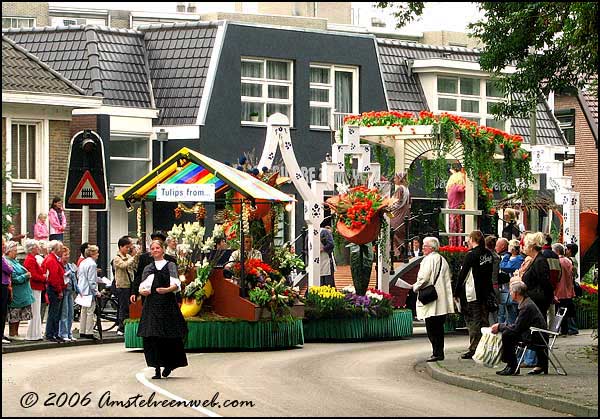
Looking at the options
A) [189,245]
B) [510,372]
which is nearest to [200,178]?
[189,245]

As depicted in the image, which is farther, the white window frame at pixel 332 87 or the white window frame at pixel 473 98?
the white window frame at pixel 473 98

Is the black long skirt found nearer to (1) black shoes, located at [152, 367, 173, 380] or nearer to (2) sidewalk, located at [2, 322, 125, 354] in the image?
(1) black shoes, located at [152, 367, 173, 380]

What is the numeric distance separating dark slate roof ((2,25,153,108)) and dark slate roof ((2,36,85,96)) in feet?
8.92

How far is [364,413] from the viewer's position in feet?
50.2

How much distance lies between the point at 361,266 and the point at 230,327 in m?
4.99

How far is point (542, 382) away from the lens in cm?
1859

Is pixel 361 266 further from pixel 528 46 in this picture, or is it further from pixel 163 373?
pixel 163 373

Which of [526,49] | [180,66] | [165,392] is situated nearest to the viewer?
[165,392]

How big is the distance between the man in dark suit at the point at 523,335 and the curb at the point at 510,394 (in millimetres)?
710

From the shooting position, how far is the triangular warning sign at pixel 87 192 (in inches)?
1045

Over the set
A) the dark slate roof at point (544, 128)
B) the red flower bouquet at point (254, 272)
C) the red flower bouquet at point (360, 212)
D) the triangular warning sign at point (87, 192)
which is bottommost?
the red flower bouquet at point (254, 272)

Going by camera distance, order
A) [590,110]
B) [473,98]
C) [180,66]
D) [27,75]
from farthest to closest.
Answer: [590,110]
[473,98]
[180,66]
[27,75]

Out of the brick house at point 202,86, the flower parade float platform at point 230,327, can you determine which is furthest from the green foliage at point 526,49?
the brick house at point 202,86

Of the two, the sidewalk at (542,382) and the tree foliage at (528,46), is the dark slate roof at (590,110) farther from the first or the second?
the sidewalk at (542,382)
